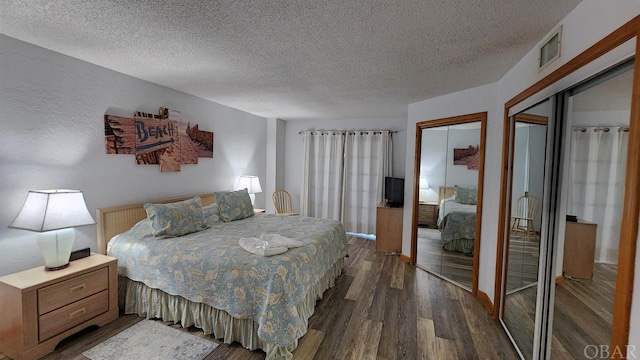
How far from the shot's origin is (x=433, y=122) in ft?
11.8

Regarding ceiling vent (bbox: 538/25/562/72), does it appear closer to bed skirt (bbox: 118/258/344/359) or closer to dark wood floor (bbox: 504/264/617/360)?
dark wood floor (bbox: 504/264/617/360)

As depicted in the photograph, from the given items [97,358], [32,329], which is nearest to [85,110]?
[32,329]

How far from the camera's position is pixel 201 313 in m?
2.31

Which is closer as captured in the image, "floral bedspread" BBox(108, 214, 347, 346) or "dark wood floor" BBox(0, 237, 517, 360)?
"floral bedspread" BBox(108, 214, 347, 346)

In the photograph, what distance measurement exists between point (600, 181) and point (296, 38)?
203 cm

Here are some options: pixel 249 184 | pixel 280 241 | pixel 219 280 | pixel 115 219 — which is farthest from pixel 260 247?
pixel 249 184

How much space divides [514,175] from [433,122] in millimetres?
1434

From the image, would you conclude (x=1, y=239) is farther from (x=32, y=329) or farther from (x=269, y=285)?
(x=269, y=285)

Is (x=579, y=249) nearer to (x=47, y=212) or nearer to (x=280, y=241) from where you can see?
(x=280, y=241)

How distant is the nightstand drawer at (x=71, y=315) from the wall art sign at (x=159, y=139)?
1.47 m

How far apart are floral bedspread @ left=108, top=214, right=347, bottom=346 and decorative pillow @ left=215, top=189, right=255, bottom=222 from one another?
598mm

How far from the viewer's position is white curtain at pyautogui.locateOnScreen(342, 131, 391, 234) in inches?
208

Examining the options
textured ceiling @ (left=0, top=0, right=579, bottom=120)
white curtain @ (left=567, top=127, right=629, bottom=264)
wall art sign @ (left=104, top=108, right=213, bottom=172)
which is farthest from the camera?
wall art sign @ (left=104, top=108, right=213, bottom=172)

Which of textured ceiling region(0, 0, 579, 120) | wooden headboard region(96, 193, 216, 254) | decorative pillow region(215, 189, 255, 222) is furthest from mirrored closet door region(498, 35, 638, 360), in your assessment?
wooden headboard region(96, 193, 216, 254)
